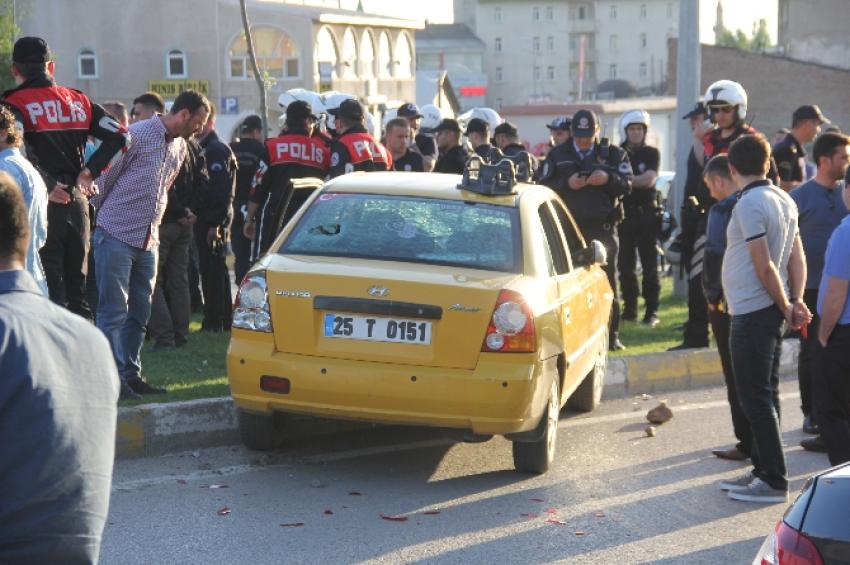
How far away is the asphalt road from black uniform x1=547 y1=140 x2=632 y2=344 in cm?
316

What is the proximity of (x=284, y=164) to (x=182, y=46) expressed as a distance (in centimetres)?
5265

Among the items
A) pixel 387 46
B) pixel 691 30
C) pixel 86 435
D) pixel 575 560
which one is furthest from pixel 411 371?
pixel 387 46

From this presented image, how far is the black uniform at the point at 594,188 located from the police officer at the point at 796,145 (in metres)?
1.31

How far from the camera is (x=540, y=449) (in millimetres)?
7758

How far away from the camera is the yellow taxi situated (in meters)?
7.26

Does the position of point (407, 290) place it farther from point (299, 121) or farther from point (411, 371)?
point (299, 121)

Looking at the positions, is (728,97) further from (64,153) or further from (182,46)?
(182,46)

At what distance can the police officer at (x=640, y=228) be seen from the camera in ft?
44.6

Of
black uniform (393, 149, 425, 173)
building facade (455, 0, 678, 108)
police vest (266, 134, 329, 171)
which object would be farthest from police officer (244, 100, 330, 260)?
building facade (455, 0, 678, 108)

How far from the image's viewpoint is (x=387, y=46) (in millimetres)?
70875

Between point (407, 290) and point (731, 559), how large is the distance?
2.08 meters

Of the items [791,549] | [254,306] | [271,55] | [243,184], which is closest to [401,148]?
[243,184]

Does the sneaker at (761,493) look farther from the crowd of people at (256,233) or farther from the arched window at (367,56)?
the arched window at (367,56)

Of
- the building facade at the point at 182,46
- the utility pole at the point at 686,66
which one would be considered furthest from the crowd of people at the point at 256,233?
the building facade at the point at 182,46
